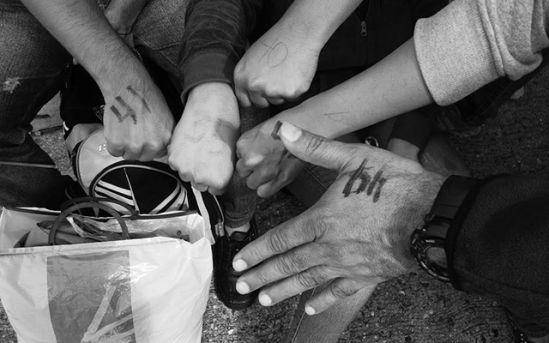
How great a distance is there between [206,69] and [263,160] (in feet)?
0.91

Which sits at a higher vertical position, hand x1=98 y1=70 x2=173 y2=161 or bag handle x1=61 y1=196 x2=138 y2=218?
hand x1=98 y1=70 x2=173 y2=161

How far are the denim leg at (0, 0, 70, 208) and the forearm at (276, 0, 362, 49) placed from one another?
0.66 meters

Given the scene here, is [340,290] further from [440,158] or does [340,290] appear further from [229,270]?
[440,158]

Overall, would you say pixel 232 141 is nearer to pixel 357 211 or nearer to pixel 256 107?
pixel 256 107

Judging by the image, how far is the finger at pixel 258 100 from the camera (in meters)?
1.20

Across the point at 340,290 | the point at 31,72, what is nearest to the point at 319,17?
the point at 340,290

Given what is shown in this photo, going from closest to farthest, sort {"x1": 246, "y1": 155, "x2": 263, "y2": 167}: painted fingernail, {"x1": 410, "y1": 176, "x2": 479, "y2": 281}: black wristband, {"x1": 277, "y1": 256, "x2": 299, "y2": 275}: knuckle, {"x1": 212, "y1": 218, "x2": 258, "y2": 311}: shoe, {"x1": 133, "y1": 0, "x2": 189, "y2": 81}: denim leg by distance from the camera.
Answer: {"x1": 410, "y1": 176, "x2": 479, "y2": 281}: black wristband, {"x1": 277, "y1": 256, "x2": 299, "y2": 275}: knuckle, {"x1": 246, "y1": 155, "x2": 263, "y2": 167}: painted fingernail, {"x1": 133, "y1": 0, "x2": 189, "y2": 81}: denim leg, {"x1": 212, "y1": 218, "x2": 258, "y2": 311}: shoe

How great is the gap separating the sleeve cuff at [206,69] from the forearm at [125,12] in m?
0.35

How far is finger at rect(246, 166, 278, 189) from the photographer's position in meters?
1.18

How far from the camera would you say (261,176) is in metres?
1.19

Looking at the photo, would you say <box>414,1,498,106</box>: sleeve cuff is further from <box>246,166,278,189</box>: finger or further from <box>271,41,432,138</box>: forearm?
<box>246,166,278,189</box>: finger

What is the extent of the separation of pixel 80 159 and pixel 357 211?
0.78m

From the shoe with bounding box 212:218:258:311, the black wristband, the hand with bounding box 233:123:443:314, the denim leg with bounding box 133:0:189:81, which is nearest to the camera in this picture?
the black wristband

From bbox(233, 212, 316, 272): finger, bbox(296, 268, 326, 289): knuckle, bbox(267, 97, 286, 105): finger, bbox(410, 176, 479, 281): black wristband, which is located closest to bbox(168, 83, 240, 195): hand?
bbox(267, 97, 286, 105): finger
